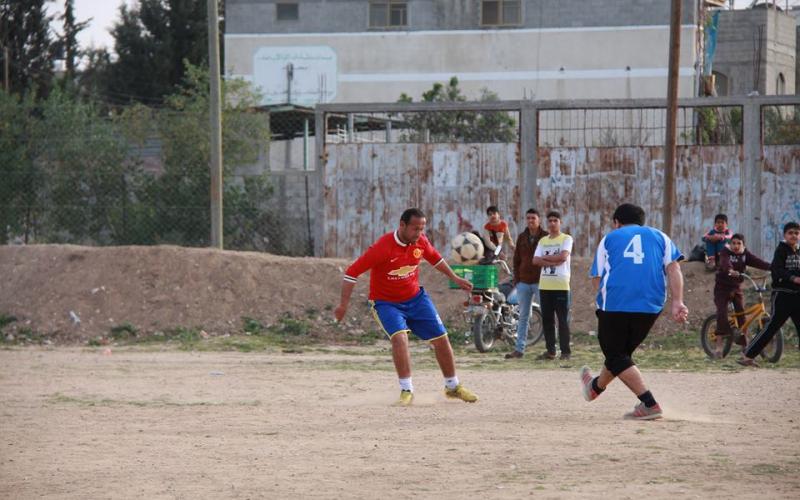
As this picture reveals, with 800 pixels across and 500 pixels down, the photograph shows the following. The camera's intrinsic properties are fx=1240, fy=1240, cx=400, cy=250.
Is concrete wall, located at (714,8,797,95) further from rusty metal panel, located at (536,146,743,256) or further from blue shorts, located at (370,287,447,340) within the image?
blue shorts, located at (370,287,447,340)

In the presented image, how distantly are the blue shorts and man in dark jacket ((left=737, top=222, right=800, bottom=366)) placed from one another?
15.8 feet

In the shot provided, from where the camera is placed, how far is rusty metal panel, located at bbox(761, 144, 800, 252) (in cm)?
2500

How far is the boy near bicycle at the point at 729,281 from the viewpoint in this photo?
15938mm

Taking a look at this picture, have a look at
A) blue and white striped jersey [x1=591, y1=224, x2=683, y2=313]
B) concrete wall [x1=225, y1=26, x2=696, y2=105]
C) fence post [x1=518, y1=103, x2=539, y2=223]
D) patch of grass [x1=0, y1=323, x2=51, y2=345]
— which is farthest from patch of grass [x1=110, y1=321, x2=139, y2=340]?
concrete wall [x1=225, y1=26, x2=696, y2=105]

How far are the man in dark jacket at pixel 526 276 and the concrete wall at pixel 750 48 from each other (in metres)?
36.1

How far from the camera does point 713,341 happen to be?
16.4 metres

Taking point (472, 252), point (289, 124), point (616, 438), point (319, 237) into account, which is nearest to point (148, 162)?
point (319, 237)

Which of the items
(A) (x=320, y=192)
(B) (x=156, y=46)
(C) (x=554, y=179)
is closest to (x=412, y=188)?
(A) (x=320, y=192)

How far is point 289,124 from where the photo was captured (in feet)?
119

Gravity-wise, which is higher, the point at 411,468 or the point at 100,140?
the point at 100,140

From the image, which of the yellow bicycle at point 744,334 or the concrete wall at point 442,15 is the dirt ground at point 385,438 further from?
the concrete wall at point 442,15

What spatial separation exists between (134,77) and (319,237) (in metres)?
32.9

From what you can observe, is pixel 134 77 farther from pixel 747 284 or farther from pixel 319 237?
pixel 747 284

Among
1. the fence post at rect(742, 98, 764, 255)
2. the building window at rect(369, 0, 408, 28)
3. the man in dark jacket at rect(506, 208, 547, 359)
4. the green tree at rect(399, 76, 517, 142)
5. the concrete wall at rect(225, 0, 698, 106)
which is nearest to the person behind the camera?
the man in dark jacket at rect(506, 208, 547, 359)
